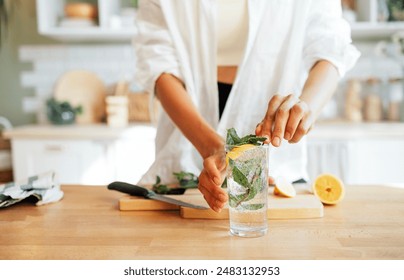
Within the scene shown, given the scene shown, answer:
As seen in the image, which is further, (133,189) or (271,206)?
(133,189)

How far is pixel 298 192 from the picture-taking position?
3.52 feet

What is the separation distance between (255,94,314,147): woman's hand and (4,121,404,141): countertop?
1.53 m

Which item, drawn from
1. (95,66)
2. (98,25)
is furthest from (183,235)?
(95,66)

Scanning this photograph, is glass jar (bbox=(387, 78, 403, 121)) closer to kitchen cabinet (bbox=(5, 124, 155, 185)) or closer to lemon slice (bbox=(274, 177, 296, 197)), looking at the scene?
kitchen cabinet (bbox=(5, 124, 155, 185))

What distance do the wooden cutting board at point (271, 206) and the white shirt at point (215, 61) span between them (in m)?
0.31

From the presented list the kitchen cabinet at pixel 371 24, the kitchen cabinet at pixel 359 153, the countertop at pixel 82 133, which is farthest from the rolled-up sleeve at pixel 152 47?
the kitchen cabinet at pixel 371 24

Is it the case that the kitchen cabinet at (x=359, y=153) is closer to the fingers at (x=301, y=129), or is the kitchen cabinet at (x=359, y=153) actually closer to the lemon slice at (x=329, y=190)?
the lemon slice at (x=329, y=190)

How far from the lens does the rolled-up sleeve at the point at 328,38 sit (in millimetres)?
1210

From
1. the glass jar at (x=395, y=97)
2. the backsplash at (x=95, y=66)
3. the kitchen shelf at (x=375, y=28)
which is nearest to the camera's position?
the kitchen shelf at (x=375, y=28)

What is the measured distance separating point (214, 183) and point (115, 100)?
1.99m

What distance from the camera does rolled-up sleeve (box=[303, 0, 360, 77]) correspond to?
1.21 metres

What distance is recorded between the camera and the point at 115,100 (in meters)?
2.75

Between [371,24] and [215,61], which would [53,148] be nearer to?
[215,61]

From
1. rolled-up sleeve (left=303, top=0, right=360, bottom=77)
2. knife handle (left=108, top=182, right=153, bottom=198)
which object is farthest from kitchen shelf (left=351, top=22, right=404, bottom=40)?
knife handle (left=108, top=182, right=153, bottom=198)
